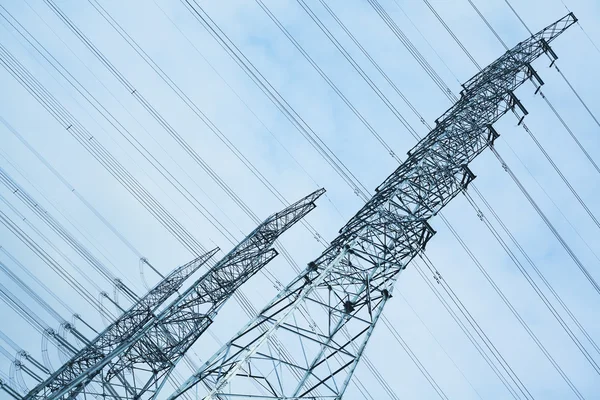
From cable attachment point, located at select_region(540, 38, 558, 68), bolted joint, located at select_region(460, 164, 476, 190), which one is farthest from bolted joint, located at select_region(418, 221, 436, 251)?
cable attachment point, located at select_region(540, 38, 558, 68)

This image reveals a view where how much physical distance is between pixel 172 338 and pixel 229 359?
33.5 feet

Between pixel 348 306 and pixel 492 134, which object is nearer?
pixel 348 306

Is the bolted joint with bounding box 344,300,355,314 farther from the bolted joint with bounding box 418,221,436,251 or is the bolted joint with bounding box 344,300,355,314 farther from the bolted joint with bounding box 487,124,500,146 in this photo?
the bolted joint with bounding box 487,124,500,146

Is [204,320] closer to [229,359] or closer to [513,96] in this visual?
[229,359]

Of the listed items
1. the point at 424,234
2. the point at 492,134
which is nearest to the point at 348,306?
the point at 424,234

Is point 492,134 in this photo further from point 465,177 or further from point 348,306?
point 348,306

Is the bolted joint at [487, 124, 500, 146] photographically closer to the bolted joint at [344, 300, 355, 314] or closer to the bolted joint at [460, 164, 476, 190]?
the bolted joint at [460, 164, 476, 190]

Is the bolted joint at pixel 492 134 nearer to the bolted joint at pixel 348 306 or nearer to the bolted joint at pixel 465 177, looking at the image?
the bolted joint at pixel 465 177

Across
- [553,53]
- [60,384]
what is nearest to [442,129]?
[553,53]

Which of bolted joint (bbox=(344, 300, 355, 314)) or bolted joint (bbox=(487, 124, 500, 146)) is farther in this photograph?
bolted joint (bbox=(487, 124, 500, 146))

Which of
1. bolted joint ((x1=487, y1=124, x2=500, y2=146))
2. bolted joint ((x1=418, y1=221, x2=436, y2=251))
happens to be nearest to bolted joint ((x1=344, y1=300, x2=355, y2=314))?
bolted joint ((x1=418, y1=221, x2=436, y2=251))

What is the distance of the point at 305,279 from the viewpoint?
13625 mm

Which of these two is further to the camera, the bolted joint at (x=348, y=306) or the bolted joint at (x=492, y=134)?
the bolted joint at (x=492, y=134)

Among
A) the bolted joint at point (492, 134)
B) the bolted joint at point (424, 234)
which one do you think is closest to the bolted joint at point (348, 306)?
the bolted joint at point (424, 234)
